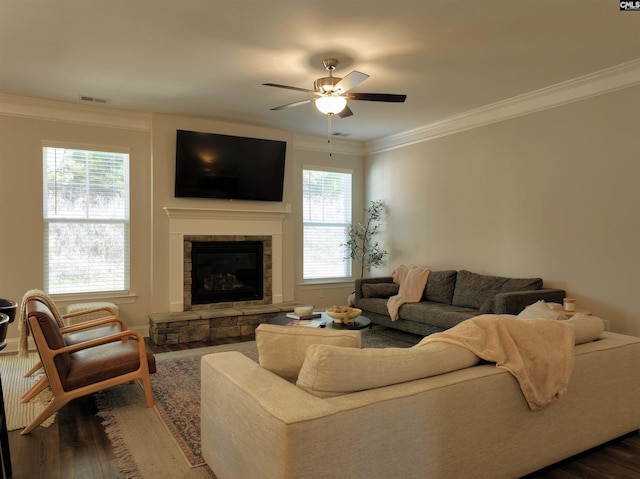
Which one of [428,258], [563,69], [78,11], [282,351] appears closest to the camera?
[282,351]

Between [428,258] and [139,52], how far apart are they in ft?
14.3

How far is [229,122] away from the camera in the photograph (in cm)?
595

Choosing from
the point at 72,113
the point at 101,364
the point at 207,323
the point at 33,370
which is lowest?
the point at 33,370

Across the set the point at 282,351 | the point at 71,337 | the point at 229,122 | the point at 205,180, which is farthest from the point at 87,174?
the point at 282,351

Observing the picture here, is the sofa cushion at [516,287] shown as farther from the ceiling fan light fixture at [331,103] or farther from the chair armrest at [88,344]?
the chair armrest at [88,344]

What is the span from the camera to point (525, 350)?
2145 mm

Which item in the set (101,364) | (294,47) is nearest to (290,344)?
(101,364)

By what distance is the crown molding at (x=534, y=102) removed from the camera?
13.3ft

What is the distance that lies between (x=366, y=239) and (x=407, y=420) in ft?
18.2

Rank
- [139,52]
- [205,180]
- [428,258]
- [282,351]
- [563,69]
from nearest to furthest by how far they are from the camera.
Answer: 1. [282,351]
2. [139,52]
3. [563,69]
4. [205,180]
5. [428,258]

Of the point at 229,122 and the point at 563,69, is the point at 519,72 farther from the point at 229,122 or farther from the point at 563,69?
the point at 229,122

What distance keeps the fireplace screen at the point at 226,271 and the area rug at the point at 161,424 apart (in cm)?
152

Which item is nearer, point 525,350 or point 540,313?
point 525,350

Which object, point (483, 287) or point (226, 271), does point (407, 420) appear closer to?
point (483, 287)
